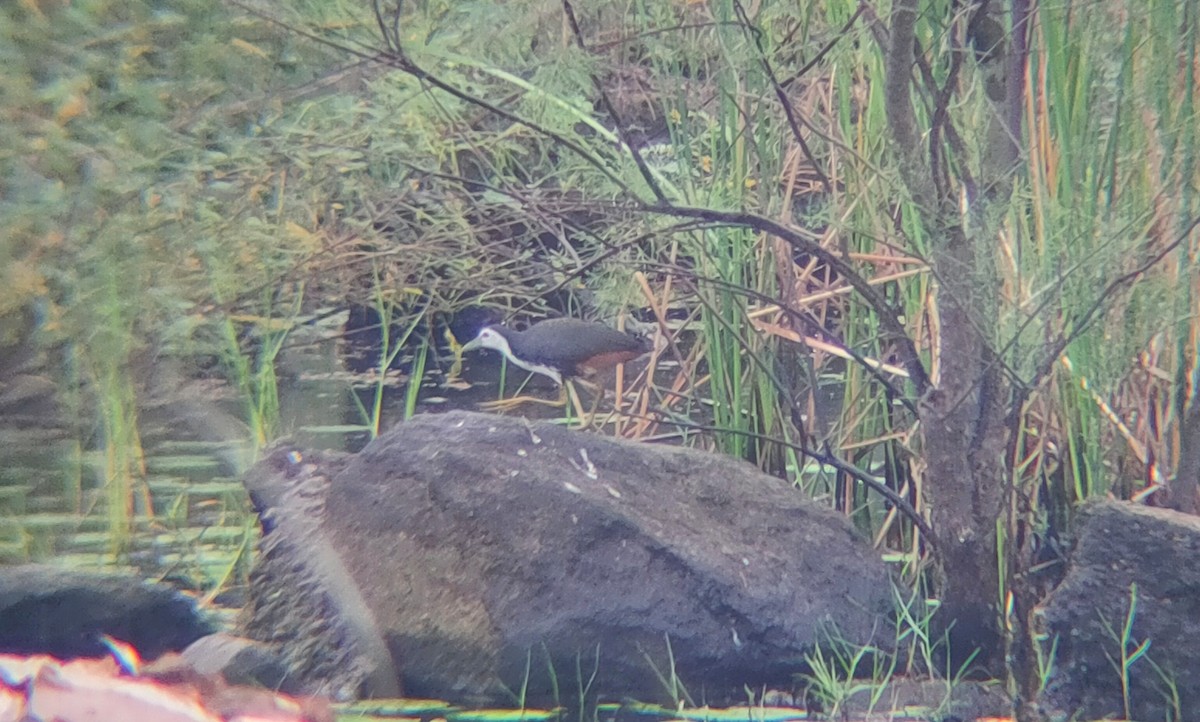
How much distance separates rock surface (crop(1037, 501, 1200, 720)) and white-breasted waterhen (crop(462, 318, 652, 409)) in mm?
1815

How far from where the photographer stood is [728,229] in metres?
3.61

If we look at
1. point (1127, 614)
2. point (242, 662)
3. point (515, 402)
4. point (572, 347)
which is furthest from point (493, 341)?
point (1127, 614)

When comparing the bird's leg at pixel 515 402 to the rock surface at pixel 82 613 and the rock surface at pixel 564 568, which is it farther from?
the rock surface at pixel 82 613

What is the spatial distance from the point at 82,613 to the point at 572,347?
1.90 metres

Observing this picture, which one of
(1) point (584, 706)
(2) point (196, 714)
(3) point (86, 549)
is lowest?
(1) point (584, 706)

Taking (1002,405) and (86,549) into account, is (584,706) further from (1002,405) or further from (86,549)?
(86,549)

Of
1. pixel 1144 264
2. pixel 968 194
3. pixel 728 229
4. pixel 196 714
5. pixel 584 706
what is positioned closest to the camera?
pixel 196 714

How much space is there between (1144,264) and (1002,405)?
0.44 m

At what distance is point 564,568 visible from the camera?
307 centimetres

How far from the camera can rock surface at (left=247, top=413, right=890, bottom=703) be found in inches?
118

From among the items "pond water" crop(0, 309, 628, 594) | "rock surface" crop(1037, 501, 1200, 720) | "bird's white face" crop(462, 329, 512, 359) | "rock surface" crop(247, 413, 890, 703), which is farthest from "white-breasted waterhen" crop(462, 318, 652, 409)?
"rock surface" crop(1037, 501, 1200, 720)

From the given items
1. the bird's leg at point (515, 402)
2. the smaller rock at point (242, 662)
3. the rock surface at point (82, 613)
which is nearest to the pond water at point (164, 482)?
the bird's leg at point (515, 402)

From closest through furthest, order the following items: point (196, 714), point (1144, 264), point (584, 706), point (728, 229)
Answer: point (196, 714) < point (1144, 264) < point (584, 706) < point (728, 229)

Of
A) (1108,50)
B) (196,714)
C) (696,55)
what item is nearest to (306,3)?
(696,55)
